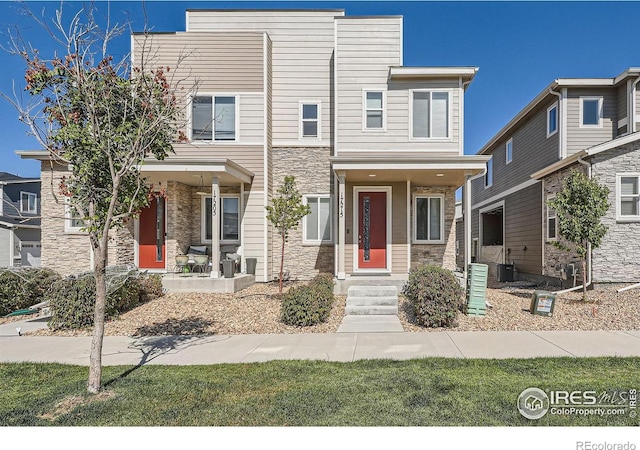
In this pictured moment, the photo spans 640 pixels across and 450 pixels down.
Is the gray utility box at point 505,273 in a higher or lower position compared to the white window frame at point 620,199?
lower

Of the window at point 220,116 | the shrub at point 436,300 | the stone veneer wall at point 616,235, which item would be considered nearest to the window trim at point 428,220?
the stone veneer wall at point 616,235

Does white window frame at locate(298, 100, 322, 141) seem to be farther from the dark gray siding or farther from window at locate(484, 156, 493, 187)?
window at locate(484, 156, 493, 187)

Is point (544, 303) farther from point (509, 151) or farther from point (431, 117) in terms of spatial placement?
point (509, 151)

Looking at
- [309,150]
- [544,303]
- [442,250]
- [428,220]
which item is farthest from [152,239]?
[544,303]

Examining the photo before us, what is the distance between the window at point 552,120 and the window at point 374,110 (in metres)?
6.76

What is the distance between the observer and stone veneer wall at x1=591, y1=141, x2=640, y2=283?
34.2ft

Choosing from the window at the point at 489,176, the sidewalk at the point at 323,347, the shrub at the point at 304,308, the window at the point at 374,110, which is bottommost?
the sidewalk at the point at 323,347

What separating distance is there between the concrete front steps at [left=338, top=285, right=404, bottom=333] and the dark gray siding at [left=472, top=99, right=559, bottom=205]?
899 cm

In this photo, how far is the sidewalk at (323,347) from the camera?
5.34m

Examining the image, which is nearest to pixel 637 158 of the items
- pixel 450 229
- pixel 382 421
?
pixel 450 229

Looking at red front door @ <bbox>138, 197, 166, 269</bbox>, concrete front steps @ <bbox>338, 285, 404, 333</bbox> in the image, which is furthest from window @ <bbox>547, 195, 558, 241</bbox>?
red front door @ <bbox>138, 197, 166, 269</bbox>

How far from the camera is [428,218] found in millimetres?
11961

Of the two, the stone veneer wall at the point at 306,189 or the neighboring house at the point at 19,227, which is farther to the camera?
the neighboring house at the point at 19,227

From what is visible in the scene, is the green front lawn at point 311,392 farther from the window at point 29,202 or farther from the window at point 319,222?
the window at point 29,202
